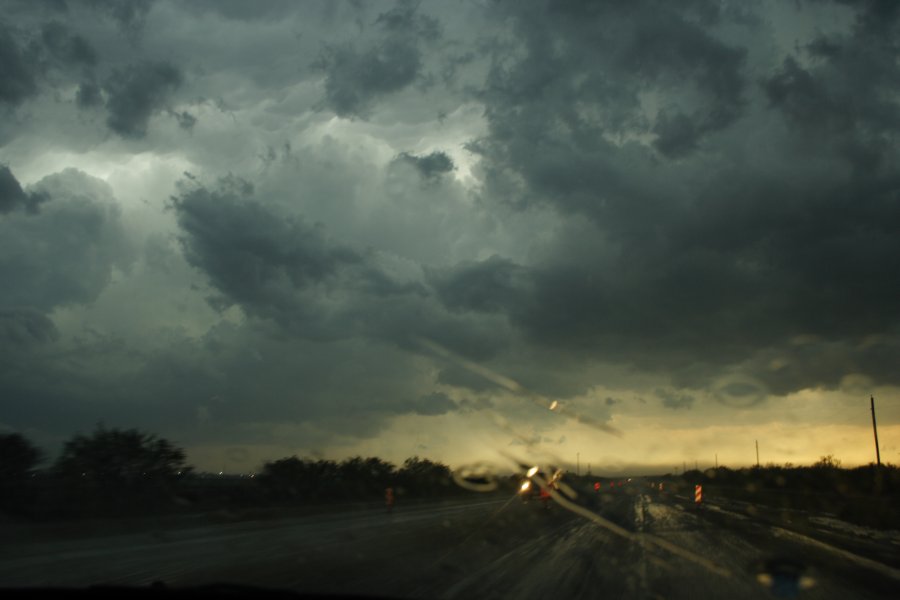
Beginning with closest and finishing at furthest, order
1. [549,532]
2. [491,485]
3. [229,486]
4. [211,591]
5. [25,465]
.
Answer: [211,591] < [549,532] < [25,465] < [229,486] < [491,485]

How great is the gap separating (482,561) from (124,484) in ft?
75.6

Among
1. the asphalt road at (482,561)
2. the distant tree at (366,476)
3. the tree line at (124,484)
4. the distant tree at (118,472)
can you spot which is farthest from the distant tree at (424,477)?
the asphalt road at (482,561)

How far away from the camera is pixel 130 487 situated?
31.9m

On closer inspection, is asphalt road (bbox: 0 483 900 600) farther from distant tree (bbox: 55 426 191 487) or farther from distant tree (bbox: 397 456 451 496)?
distant tree (bbox: 397 456 451 496)

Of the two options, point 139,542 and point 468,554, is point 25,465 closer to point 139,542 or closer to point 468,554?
point 139,542

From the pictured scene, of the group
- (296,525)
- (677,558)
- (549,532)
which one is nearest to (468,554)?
(677,558)

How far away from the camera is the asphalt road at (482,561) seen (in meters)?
11.1

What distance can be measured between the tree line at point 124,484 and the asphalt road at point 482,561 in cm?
638

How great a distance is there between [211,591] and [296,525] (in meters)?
21.7

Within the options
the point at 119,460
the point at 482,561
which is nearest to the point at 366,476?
the point at 119,460

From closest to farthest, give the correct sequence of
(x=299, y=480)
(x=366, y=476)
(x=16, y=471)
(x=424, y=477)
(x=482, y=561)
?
(x=482, y=561) < (x=16, y=471) < (x=299, y=480) < (x=366, y=476) < (x=424, y=477)

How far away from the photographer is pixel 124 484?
3212 centimetres

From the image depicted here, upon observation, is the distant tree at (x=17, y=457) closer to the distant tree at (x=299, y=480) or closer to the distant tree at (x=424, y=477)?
the distant tree at (x=299, y=480)

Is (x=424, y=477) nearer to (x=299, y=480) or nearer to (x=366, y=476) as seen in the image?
(x=366, y=476)
